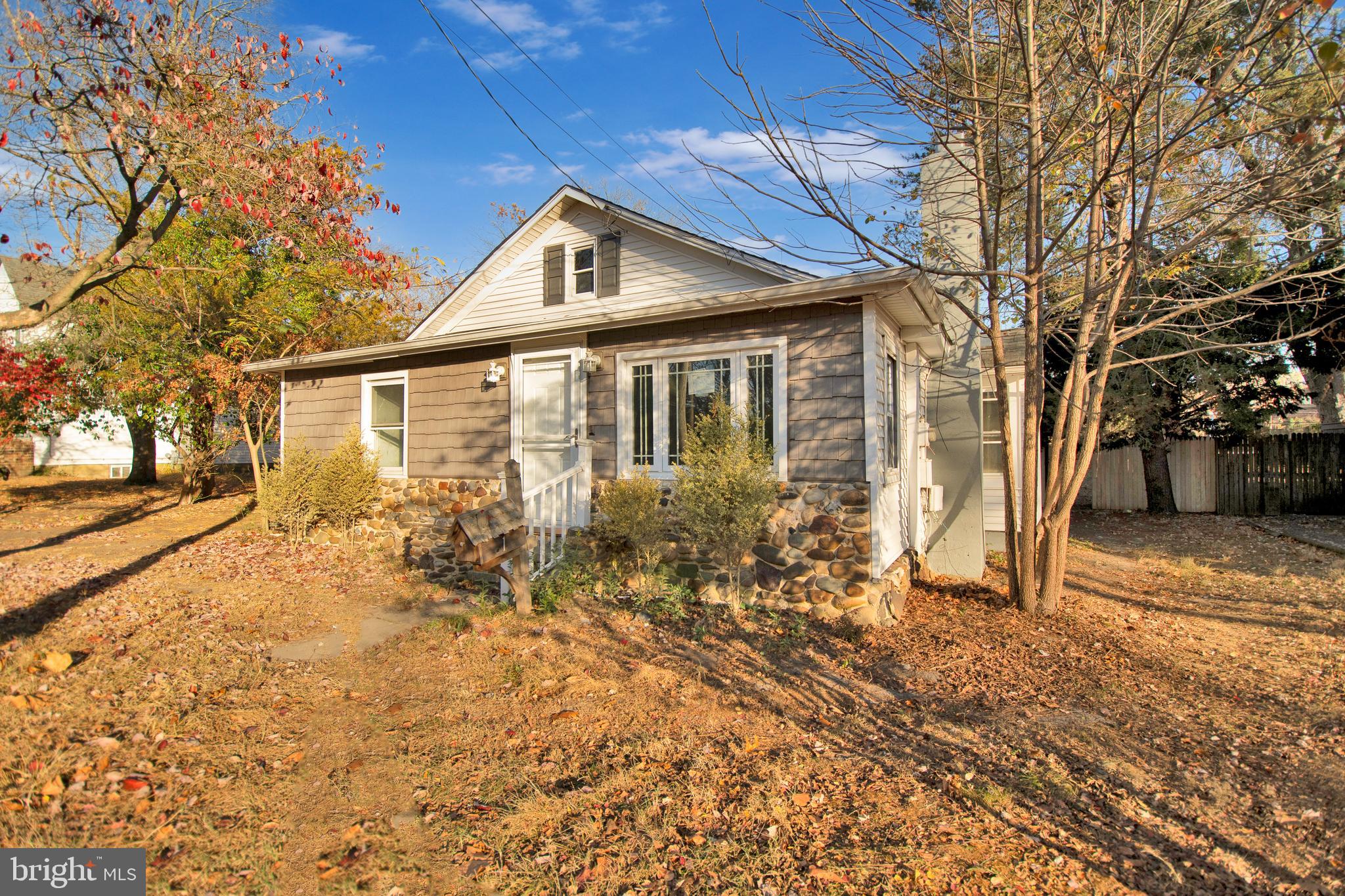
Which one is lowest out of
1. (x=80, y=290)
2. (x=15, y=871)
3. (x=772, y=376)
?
(x=15, y=871)

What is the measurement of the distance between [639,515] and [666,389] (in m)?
1.49

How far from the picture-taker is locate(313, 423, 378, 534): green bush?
891 centimetres

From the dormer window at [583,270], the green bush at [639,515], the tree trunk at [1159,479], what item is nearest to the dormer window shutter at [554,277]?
the dormer window at [583,270]

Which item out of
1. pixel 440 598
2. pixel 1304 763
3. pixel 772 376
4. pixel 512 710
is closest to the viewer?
pixel 1304 763

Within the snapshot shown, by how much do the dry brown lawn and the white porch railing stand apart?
71 cm

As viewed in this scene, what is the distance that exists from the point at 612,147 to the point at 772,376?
4.15m

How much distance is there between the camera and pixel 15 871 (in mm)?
2564

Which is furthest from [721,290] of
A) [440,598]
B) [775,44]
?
[440,598]

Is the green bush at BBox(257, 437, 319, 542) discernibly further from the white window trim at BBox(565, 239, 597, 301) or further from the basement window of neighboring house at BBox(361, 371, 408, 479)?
the white window trim at BBox(565, 239, 597, 301)

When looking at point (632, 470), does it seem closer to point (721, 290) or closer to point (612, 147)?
point (721, 290)

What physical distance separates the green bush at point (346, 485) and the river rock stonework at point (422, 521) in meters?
0.18

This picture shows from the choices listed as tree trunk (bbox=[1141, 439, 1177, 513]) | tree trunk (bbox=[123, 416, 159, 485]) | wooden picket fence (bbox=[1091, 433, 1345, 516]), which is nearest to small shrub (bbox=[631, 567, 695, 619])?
tree trunk (bbox=[1141, 439, 1177, 513])

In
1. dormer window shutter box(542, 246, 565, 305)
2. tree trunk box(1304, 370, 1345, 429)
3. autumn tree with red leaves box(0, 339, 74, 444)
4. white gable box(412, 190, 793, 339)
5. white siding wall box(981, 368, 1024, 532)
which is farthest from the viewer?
tree trunk box(1304, 370, 1345, 429)

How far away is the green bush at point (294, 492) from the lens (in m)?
9.23
